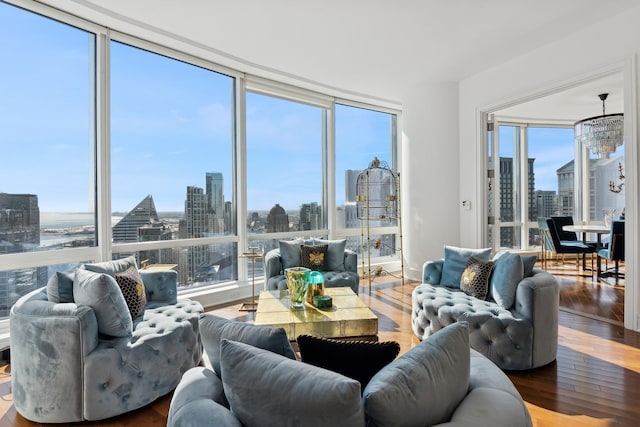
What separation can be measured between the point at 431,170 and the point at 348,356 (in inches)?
188

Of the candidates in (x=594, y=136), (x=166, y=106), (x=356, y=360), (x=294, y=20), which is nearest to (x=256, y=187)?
(x=166, y=106)

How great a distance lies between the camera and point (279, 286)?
4.00 meters

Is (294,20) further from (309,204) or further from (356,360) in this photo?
(356,360)

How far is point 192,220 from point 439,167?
12.1 ft

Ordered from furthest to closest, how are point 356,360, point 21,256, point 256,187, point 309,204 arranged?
1. point 309,204
2. point 256,187
3. point 21,256
4. point 356,360

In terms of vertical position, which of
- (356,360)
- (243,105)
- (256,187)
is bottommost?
(356,360)

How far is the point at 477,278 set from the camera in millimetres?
3201

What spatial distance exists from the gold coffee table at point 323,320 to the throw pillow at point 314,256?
1.41 meters

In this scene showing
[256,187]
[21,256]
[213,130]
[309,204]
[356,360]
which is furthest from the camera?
[309,204]

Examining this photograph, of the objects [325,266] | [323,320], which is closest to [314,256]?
[325,266]

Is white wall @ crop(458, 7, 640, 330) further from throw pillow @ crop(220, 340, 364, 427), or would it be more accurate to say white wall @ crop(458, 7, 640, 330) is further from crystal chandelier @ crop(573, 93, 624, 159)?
throw pillow @ crop(220, 340, 364, 427)

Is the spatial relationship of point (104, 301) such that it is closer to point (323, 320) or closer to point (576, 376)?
point (323, 320)

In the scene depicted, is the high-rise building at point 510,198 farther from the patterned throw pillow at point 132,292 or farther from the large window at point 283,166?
the patterned throw pillow at point 132,292

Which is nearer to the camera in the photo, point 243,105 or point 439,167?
point 243,105
